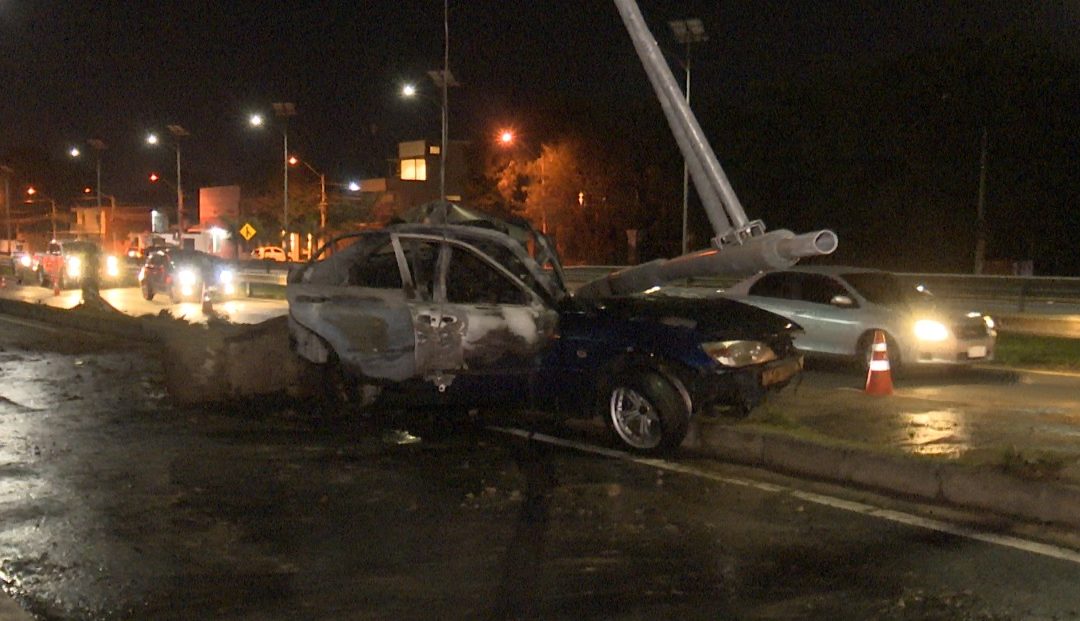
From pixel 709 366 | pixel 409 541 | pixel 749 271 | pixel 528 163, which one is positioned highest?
pixel 528 163

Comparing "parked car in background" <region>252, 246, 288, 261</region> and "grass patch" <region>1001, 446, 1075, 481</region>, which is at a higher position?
"parked car in background" <region>252, 246, 288, 261</region>

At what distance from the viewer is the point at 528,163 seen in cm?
6009

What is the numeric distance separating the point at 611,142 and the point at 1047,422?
49.6 meters

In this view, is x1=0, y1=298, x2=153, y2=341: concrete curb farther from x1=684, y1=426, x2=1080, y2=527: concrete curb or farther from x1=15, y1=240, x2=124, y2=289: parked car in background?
x1=684, y1=426, x2=1080, y2=527: concrete curb

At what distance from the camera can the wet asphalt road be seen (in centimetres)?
567

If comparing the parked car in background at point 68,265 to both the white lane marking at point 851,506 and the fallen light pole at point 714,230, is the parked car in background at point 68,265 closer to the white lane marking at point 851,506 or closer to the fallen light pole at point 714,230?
the fallen light pole at point 714,230

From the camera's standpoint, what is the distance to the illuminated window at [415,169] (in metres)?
77.2

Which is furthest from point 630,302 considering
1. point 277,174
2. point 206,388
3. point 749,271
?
point 277,174

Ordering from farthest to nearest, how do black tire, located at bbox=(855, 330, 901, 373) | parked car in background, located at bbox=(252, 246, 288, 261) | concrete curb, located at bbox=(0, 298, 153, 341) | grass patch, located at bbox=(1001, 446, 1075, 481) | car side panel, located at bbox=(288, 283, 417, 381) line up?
parked car in background, located at bbox=(252, 246, 288, 261) < concrete curb, located at bbox=(0, 298, 153, 341) < black tire, located at bbox=(855, 330, 901, 373) < car side panel, located at bbox=(288, 283, 417, 381) < grass patch, located at bbox=(1001, 446, 1075, 481)

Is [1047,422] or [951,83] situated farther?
[951,83]

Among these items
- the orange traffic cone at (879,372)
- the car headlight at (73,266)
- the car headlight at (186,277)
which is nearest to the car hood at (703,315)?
the orange traffic cone at (879,372)

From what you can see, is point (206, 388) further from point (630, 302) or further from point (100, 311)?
point (100, 311)

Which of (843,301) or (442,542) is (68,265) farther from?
(442,542)

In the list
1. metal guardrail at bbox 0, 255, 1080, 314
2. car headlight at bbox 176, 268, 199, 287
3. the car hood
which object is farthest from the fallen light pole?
car headlight at bbox 176, 268, 199, 287
